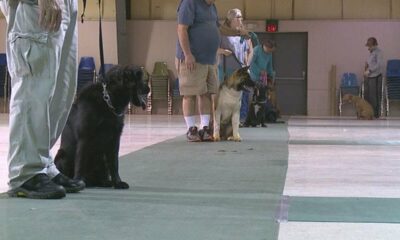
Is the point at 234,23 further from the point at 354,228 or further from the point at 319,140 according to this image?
the point at 354,228

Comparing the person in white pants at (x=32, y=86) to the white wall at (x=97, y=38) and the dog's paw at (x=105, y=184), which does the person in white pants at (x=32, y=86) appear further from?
the white wall at (x=97, y=38)

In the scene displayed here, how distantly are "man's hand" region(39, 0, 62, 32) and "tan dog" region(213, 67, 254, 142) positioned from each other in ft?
12.5

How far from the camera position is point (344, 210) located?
2.58 meters

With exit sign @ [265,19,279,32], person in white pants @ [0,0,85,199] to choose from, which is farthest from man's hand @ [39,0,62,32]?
exit sign @ [265,19,279,32]

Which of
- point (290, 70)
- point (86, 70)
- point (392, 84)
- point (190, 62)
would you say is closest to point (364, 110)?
point (392, 84)

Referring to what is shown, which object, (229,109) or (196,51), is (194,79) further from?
(229,109)

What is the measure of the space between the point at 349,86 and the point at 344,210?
1268 cm

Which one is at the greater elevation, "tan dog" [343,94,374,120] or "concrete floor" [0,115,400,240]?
"concrete floor" [0,115,400,240]

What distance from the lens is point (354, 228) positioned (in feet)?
7.27

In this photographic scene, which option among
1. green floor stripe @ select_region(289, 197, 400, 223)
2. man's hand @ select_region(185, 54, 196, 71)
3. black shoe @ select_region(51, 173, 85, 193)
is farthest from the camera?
man's hand @ select_region(185, 54, 196, 71)

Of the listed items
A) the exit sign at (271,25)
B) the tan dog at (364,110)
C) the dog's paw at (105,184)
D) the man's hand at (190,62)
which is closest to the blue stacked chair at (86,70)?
the exit sign at (271,25)

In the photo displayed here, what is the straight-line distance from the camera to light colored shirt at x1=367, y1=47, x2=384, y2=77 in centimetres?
1370

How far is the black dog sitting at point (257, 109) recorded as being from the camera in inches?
360

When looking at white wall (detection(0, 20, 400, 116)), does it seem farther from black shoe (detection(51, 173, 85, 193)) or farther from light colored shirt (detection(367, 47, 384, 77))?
black shoe (detection(51, 173, 85, 193))
